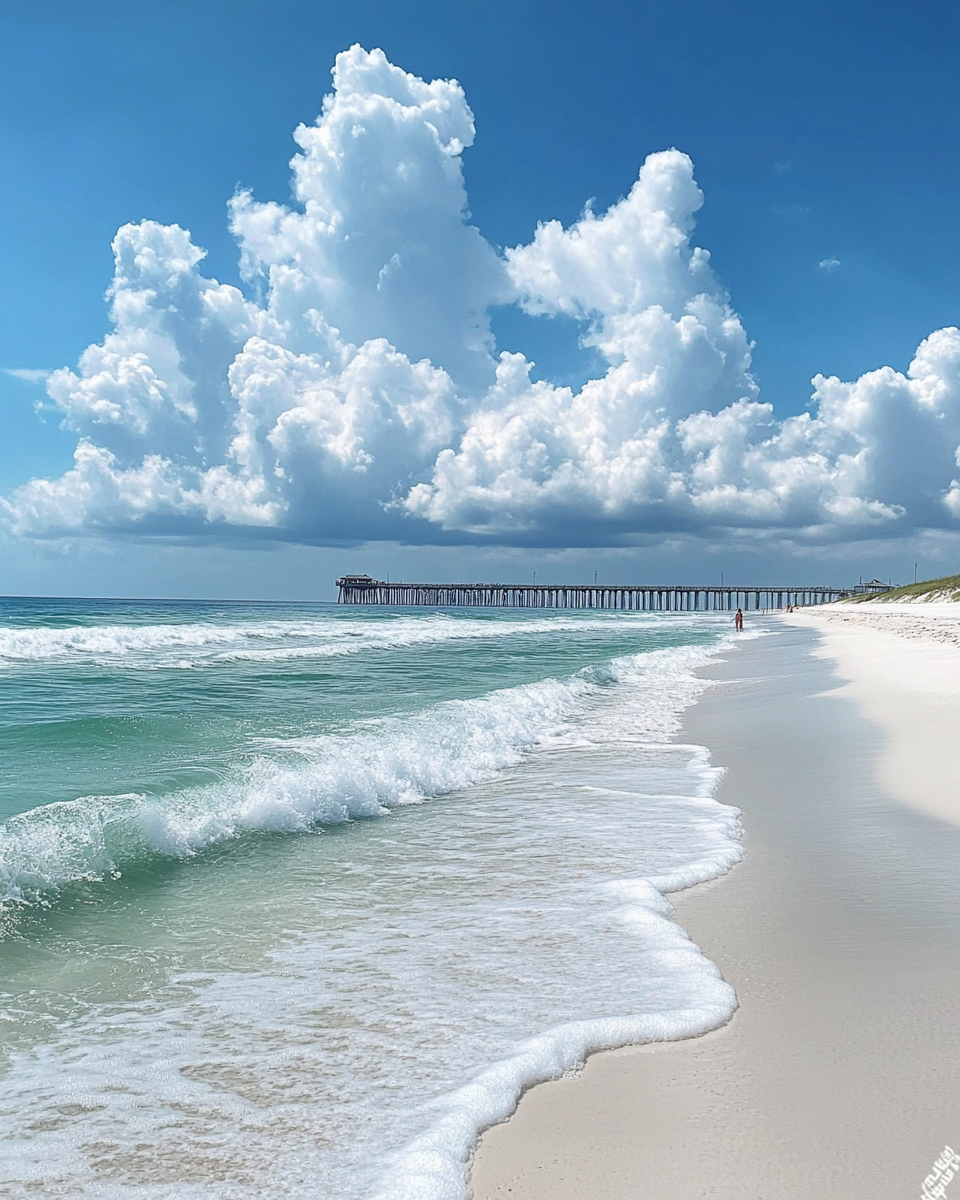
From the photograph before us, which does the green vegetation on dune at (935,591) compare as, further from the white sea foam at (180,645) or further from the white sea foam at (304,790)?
the white sea foam at (304,790)

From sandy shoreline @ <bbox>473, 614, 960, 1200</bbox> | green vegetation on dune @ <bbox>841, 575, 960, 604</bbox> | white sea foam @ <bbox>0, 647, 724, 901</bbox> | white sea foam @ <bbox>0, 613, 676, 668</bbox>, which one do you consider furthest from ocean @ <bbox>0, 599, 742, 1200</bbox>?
green vegetation on dune @ <bbox>841, 575, 960, 604</bbox>

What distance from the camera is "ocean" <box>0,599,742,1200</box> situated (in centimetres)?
285

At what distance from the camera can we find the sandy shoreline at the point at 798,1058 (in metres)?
2.54

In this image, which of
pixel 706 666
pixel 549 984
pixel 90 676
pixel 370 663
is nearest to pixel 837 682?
pixel 706 666

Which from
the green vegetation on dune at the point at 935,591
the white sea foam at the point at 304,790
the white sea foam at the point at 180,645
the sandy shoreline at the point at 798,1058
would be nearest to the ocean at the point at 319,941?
the white sea foam at the point at 304,790

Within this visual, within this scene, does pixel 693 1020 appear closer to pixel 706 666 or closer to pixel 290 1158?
pixel 290 1158

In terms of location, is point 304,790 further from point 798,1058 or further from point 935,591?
point 935,591

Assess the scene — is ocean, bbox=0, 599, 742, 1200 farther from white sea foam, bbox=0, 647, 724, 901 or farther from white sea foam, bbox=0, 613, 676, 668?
white sea foam, bbox=0, 613, 676, 668

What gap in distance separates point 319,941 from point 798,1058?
258cm

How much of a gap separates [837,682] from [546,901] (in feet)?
45.7

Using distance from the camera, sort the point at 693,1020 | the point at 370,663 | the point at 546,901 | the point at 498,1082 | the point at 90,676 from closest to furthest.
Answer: the point at 498,1082 < the point at 693,1020 < the point at 546,901 < the point at 90,676 < the point at 370,663

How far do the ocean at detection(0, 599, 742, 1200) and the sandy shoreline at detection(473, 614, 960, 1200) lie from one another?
0.18 metres

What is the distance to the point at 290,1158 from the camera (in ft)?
8.80

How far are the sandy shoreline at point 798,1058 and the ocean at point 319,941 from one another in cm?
18
